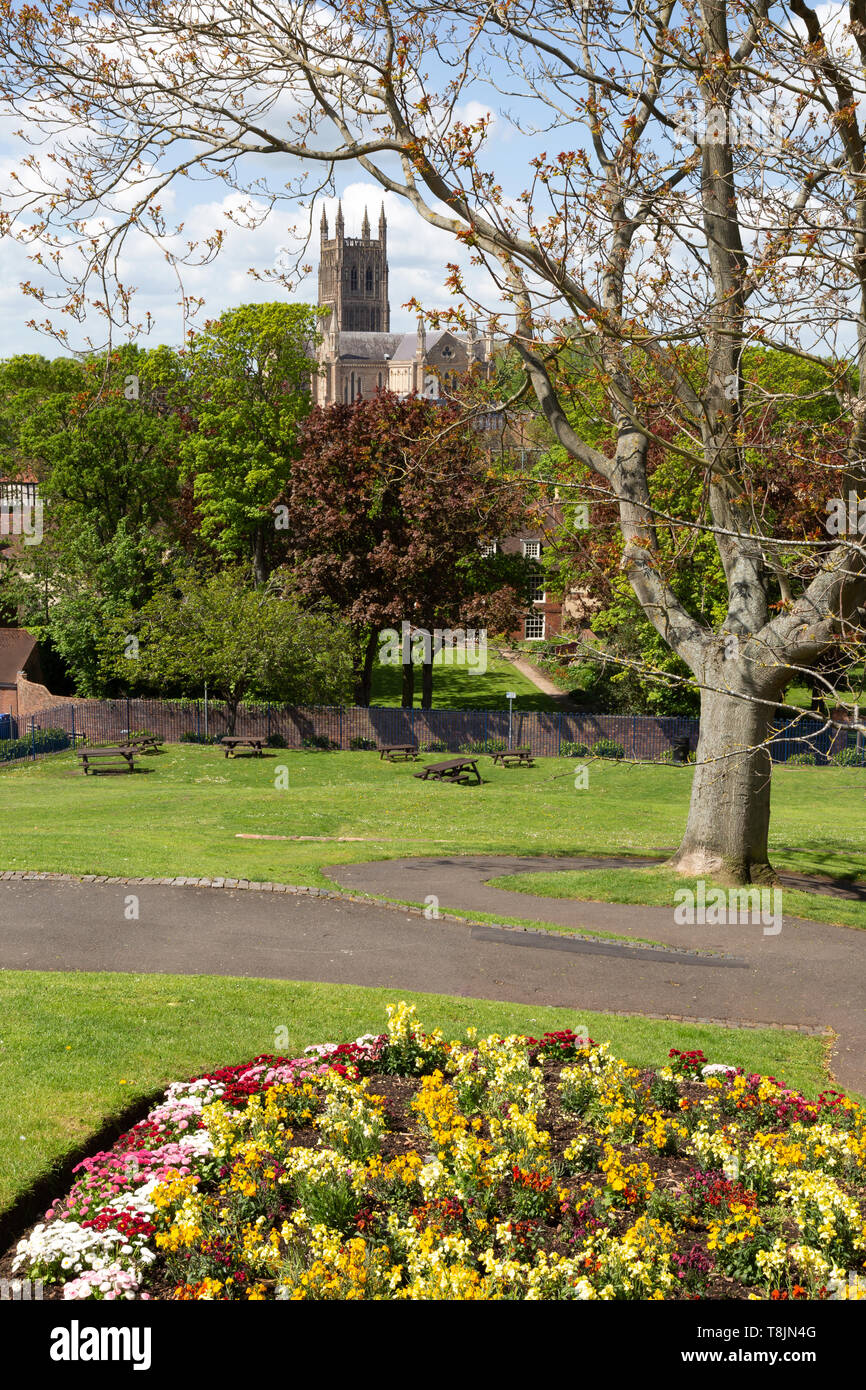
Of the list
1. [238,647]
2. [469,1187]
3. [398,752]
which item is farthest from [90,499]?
[469,1187]

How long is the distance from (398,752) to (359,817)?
13239mm

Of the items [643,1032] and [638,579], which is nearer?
[643,1032]

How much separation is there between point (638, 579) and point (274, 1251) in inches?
475

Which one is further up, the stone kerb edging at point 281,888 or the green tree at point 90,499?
the green tree at point 90,499

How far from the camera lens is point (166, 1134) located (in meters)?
7.32

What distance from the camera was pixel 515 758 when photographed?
34656 mm

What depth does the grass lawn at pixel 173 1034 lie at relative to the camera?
298 inches

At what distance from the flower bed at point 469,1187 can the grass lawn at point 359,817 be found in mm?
7147

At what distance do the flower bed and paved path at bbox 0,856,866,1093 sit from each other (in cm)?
224

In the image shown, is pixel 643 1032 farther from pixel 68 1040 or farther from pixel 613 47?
pixel 613 47

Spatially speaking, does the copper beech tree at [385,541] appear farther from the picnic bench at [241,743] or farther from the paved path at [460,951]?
the paved path at [460,951]

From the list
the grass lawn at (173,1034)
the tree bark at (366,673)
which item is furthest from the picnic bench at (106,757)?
the grass lawn at (173,1034)

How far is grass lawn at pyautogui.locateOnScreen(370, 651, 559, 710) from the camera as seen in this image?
165 feet

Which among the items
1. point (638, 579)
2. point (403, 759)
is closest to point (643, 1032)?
point (638, 579)
